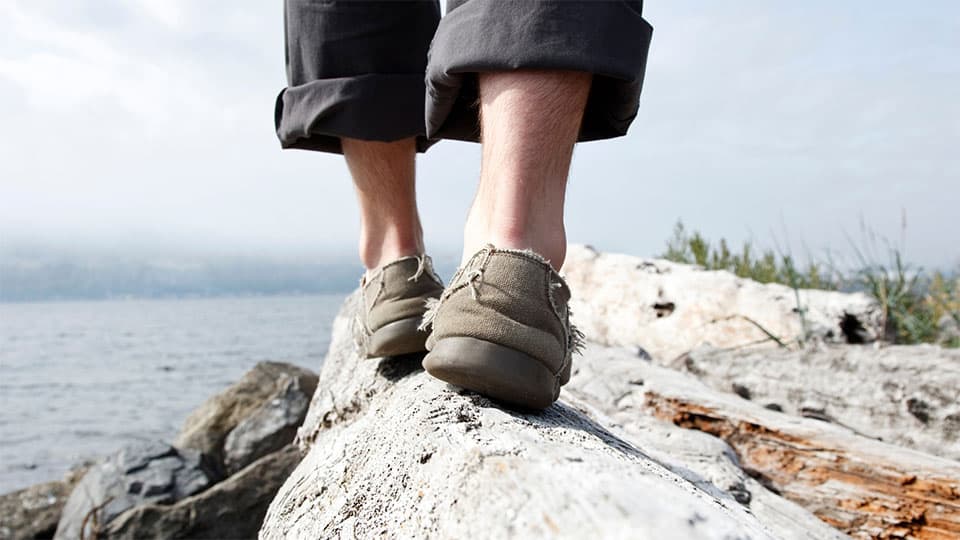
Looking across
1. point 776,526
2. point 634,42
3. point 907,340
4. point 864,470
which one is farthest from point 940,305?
point 634,42

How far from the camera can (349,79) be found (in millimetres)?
1860

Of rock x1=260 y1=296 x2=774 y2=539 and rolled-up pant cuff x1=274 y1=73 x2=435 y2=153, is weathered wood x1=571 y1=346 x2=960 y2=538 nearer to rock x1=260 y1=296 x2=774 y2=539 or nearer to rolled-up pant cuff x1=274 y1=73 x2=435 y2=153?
Answer: rock x1=260 y1=296 x2=774 y2=539

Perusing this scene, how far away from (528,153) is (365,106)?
0.68 meters

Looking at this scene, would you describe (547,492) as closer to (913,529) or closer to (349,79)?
(349,79)

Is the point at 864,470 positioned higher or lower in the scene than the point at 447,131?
lower

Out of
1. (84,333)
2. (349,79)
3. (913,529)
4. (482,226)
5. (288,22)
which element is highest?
(288,22)

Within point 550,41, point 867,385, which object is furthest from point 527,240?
point 867,385

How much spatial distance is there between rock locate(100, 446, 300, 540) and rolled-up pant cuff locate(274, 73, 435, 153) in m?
3.81

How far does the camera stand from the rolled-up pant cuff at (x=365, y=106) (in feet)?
6.05

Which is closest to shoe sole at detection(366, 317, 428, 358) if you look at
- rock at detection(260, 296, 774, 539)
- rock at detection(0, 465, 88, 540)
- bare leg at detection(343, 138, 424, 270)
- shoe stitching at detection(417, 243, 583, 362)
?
rock at detection(260, 296, 774, 539)

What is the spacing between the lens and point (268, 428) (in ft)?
20.9

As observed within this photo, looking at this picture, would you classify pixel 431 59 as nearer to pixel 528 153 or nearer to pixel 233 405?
pixel 528 153

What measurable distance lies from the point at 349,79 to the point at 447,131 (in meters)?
0.39

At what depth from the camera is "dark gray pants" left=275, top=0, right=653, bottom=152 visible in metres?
1.30
